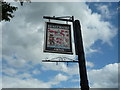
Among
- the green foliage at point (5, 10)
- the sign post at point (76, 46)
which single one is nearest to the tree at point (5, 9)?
the green foliage at point (5, 10)

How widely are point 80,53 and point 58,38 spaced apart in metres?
1.21

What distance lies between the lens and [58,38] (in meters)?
6.20

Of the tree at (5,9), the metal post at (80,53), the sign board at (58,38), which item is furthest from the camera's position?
the tree at (5,9)

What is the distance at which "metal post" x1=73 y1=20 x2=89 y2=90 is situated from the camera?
16.2 feet

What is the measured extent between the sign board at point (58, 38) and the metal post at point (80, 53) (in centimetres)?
39

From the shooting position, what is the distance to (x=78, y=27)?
613cm

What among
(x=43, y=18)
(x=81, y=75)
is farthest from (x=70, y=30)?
(x=81, y=75)

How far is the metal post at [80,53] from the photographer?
4935mm

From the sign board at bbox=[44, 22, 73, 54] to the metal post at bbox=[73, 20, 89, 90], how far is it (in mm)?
393

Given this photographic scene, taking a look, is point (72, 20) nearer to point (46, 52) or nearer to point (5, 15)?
point (46, 52)

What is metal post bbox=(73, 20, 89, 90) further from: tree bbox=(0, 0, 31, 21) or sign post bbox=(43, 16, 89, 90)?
tree bbox=(0, 0, 31, 21)

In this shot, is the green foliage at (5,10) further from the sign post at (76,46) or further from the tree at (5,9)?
the sign post at (76,46)

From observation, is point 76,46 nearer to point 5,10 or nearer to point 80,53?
point 80,53

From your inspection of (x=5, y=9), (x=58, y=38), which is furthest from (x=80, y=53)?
(x=5, y=9)
